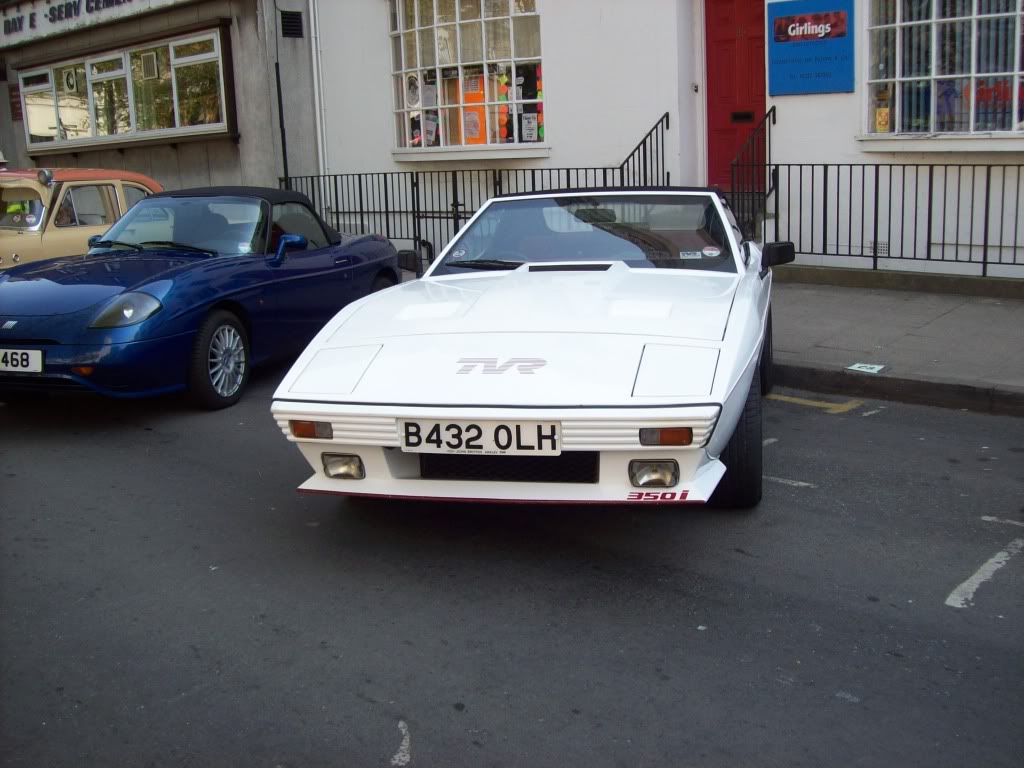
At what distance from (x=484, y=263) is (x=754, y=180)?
250 inches

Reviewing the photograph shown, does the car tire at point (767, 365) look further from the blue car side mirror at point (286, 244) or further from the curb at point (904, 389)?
the blue car side mirror at point (286, 244)

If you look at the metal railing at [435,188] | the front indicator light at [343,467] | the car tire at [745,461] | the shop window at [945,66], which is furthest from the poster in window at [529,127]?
the front indicator light at [343,467]

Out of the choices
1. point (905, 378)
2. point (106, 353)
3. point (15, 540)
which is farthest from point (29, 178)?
point (905, 378)

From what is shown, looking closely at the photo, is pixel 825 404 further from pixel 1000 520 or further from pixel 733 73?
pixel 733 73

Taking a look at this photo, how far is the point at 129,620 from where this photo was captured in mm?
3877

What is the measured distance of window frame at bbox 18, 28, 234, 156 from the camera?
1675 centimetres

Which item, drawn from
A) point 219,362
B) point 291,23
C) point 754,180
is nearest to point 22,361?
point 219,362

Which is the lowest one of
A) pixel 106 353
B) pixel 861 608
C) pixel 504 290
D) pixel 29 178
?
pixel 861 608

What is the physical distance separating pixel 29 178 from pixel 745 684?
28.9ft

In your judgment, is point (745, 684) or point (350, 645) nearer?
point (745, 684)

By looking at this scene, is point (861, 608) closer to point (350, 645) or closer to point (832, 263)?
point (350, 645)

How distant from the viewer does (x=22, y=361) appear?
6289 millimetres

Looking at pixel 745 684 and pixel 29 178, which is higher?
pixel 29 178

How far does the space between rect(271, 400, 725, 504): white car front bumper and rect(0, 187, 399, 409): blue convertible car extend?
8.31ft
